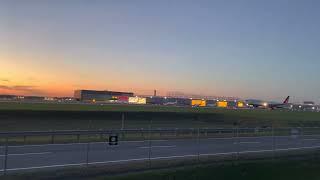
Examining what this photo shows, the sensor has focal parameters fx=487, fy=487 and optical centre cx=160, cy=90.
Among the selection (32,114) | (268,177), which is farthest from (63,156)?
(32,114)

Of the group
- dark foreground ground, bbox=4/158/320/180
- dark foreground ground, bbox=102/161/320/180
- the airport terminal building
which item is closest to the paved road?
dark foreground ground, bbox=4/158/320/180

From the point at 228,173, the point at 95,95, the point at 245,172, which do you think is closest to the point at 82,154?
the point at 228,173

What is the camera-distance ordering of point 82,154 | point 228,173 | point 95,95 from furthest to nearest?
point 95,95 < point 82,154 < point 228,173

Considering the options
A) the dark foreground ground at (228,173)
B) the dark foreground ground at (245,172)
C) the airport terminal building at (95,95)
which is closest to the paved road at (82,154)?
the dark foreground ground at (228,173)

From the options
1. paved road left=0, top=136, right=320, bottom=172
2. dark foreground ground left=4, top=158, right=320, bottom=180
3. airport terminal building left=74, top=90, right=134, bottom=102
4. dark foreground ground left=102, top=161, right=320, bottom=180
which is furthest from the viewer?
airport terminal building left=74, top=90, right=134, bottom=102

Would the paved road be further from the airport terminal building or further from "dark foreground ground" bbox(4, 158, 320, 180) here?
the airport terminal building

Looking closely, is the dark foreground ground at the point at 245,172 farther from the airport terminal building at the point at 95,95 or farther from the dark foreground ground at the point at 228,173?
the airport terminal building at the point at 95,95

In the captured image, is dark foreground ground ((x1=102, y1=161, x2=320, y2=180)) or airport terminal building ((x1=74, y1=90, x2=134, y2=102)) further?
airport terminal building ((x1=74, y1=90, x2=134, y2=102))

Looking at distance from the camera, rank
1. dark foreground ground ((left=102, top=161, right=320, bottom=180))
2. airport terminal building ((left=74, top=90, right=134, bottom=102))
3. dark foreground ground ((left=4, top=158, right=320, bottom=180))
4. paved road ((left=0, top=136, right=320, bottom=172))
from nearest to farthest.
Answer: dark foreground ground ((left=4, top=158, right=320, bottom=180))
dark foreground ground ((left=102, top=161, right=320, bottom=180))
paved road ((left=0, top=136, right=320, bottom=172))
airport terminal building ((left=74, top=90, right=134, bottom=102))

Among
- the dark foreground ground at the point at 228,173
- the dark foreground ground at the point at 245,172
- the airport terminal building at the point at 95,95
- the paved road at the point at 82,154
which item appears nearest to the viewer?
the dark foreground ground at the point at 228,173

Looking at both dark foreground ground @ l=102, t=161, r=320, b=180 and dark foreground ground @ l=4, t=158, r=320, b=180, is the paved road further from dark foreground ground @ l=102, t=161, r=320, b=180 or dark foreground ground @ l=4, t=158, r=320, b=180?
dark foreground ground @ l=102, t=161, r=320, b=180

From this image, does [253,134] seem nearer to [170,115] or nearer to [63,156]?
[63,156]

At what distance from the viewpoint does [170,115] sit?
73.7 meters

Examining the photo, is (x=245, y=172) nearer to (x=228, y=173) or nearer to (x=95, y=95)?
(x=228, y=173)
